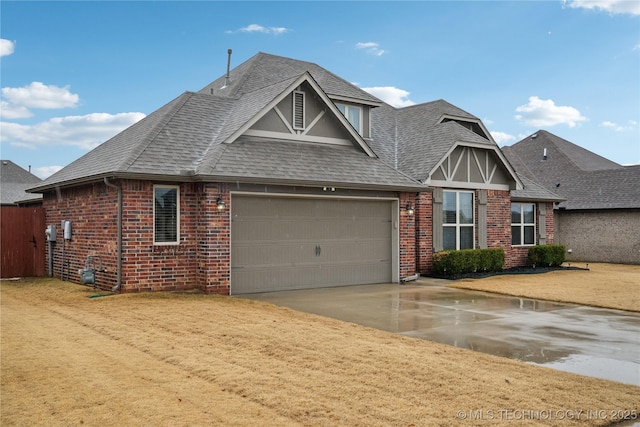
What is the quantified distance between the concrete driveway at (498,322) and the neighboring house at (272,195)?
130 cm

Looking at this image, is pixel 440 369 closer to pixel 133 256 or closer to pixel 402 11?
pixel 133 256

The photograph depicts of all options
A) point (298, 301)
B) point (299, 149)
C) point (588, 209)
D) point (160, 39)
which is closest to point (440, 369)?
point (298, 301)

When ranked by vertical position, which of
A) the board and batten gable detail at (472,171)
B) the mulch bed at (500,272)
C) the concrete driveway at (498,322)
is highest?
the board and batten gable detail at (472,171)

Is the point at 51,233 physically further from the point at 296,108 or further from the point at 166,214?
the point at 296,108

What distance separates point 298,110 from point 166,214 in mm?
4817

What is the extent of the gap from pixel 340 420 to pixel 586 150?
36.5 m

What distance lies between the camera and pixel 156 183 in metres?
13.0

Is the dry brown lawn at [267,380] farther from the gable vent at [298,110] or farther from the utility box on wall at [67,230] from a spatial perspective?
the gable vent at [298,110]

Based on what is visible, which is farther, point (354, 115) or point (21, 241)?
point (354, 115)

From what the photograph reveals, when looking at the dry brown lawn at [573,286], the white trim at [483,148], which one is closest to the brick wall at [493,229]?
the white trim at [483,148]

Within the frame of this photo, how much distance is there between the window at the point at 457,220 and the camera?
61.6ft

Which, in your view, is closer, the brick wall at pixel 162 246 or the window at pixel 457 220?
the brick wall at pixel 162 246

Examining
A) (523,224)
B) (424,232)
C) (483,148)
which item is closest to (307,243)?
(424,232)

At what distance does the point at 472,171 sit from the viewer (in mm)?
19375
